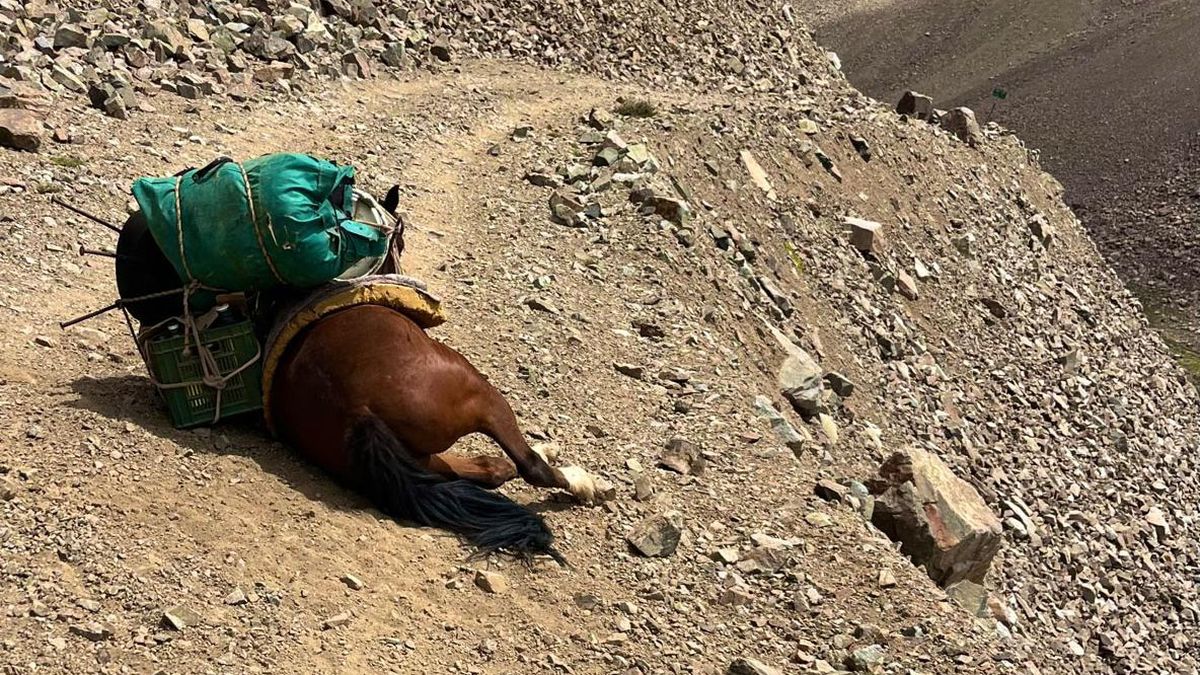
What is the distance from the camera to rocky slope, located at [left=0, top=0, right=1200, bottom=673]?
5059 mm

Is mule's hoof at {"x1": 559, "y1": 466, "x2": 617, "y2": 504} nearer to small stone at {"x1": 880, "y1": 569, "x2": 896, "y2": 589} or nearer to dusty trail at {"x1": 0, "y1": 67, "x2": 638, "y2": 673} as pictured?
dusty trail at {"x1": 0, "y1": 67, "x2": 638, "y2": 673}

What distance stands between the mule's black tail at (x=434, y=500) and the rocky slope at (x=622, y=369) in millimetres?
125

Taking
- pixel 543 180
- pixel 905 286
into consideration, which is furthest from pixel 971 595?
pixel 905 286

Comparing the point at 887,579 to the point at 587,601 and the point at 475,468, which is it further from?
the point at 475,468

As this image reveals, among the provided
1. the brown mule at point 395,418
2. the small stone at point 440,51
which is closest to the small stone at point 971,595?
the brown mule at point 395,418

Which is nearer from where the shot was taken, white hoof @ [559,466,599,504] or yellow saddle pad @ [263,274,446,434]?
yellow saddle pad @ [263,274,446,434]

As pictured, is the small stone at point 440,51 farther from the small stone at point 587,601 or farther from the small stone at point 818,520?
the small stone at point 587,601

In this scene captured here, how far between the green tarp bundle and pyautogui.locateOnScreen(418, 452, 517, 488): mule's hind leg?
0.99m

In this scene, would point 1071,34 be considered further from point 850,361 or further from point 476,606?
point 476,606

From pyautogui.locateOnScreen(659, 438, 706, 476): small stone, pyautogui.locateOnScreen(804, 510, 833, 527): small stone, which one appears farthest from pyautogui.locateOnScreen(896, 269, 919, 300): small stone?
pyautogui.locateOnScreen(804, 510, 833, 527): small stone

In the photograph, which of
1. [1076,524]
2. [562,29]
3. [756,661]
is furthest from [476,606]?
[562,29]

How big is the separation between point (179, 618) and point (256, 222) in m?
1.78

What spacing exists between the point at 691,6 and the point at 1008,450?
33.0 ft

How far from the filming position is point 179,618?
4.59m
